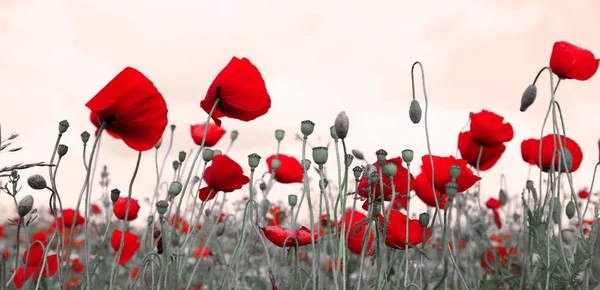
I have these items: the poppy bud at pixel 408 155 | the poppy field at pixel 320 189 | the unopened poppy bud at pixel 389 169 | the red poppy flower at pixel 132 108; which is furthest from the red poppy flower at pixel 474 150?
the red poppy flower at pixel 132 108

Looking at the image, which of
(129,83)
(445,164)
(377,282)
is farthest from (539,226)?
(129,83)

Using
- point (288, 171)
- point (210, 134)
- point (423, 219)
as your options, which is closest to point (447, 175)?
point (423, 219)

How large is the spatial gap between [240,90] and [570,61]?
126 cm

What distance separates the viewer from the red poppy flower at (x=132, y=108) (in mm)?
1484

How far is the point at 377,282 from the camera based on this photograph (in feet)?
5.06

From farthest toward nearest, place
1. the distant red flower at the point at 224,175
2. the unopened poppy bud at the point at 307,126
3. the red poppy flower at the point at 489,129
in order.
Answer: the red poppy flower at the point at 489,129 → the distant red flower at the point at 224,175 → the unopened poppy bud at the point at 307,126

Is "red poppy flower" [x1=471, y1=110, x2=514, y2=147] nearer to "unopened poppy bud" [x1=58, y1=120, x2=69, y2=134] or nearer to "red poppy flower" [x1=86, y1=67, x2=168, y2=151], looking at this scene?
"red poppy flower" [x1=86, y1=67, x2=168, y2=151]

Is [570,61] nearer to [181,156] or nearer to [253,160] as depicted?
[253,160]

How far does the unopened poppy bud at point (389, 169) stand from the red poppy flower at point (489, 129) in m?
0.97

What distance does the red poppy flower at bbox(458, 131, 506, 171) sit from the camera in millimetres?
2623

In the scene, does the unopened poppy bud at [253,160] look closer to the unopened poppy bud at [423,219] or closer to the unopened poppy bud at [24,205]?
the unopened poppy bud at [423,219]

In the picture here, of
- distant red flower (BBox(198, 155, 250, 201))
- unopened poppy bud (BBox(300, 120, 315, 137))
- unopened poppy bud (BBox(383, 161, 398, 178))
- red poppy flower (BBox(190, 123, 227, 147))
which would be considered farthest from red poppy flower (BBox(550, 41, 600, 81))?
red poppy flower (BBox(190, 123, 227, 147))

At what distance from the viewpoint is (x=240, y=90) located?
5.73 feet

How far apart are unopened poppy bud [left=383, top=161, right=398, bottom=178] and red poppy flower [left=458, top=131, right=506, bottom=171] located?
41.7 inches
